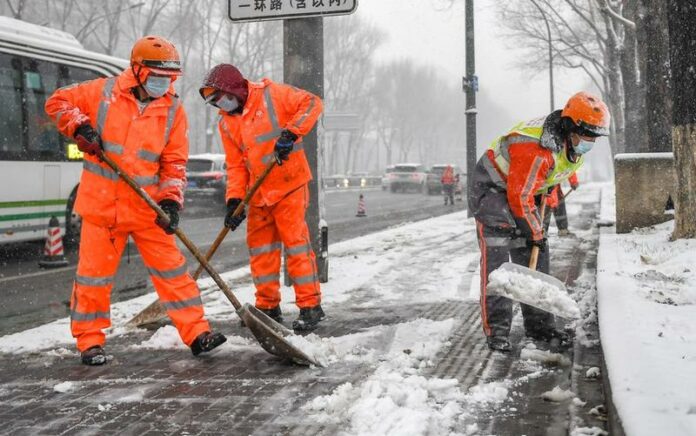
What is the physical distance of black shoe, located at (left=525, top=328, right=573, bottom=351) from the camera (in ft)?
14.5

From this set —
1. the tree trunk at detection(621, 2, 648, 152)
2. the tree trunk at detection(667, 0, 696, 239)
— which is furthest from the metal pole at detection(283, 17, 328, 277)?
the tree trunk at detection(621, 2, 648, 152)

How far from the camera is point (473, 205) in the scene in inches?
184

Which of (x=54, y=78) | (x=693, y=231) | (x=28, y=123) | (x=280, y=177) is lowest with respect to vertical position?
(x=693, y=231)

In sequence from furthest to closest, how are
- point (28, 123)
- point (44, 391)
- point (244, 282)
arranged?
point (28, 123) < point (244, 282) < point (44, 391)

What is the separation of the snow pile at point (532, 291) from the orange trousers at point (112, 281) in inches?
67.8

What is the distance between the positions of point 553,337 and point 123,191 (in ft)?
8.87

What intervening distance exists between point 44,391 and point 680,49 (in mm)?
5714

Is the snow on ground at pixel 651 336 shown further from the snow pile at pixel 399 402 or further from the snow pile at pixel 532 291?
the snow pile at pixel 399 402

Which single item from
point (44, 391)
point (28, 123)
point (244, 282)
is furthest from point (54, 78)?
point (44, 391)

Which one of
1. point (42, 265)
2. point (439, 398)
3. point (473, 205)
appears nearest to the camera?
point (439, 398)

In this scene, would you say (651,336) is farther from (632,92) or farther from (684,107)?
(632,92)

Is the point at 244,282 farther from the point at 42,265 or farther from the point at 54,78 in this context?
the point at 54,78

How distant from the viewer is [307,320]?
16.4 ft

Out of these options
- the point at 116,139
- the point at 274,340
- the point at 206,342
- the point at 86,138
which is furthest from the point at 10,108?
the point at 274,340
